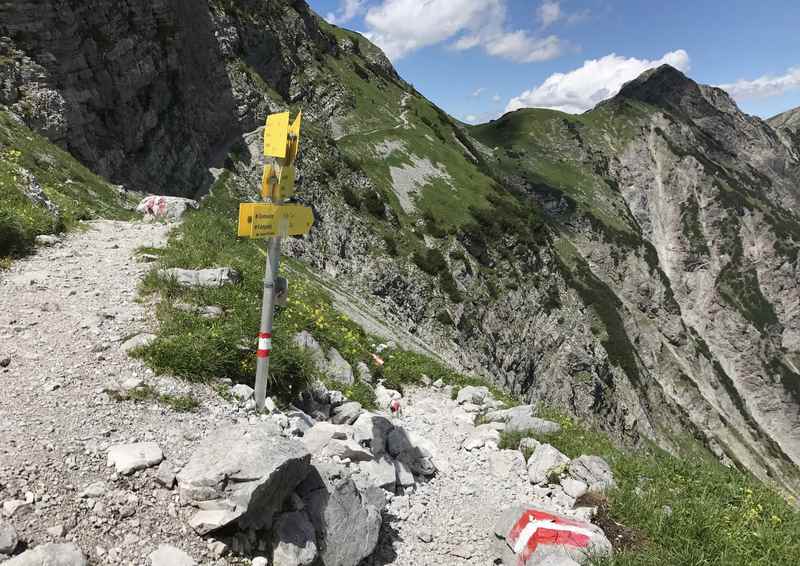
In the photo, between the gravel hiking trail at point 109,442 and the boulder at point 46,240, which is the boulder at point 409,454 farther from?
the boulder at point 46,240

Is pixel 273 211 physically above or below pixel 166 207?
above

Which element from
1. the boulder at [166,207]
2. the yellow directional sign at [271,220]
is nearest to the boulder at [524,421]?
the yellow directional sign at [271,220]

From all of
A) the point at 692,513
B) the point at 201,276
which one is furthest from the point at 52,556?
the point at 692,513

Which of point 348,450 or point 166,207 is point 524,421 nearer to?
point 348,450

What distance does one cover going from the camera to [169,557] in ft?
16.1

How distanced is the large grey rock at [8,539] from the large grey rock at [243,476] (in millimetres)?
1497

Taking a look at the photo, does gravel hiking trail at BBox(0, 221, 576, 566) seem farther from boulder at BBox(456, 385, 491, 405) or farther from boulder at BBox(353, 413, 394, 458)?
boulder at BBox(456, 385, 491, 405)

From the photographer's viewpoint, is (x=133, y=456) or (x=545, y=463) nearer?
(x=133, y=456)

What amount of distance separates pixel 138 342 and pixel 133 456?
285 centimetres

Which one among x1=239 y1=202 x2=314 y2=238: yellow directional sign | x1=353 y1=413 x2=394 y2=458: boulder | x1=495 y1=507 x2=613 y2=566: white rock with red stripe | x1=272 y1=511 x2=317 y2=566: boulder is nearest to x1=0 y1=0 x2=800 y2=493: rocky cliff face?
x1=353 y1=413 x2=394 y2=458: boulder

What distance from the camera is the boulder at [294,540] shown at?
5.45 meters

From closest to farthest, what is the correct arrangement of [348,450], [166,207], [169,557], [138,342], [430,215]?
[169,557], [348,450], [138,342], [166,207], [430,215]

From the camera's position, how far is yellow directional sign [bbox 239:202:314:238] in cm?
645

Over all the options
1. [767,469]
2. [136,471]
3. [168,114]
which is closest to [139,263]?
[136,471]
